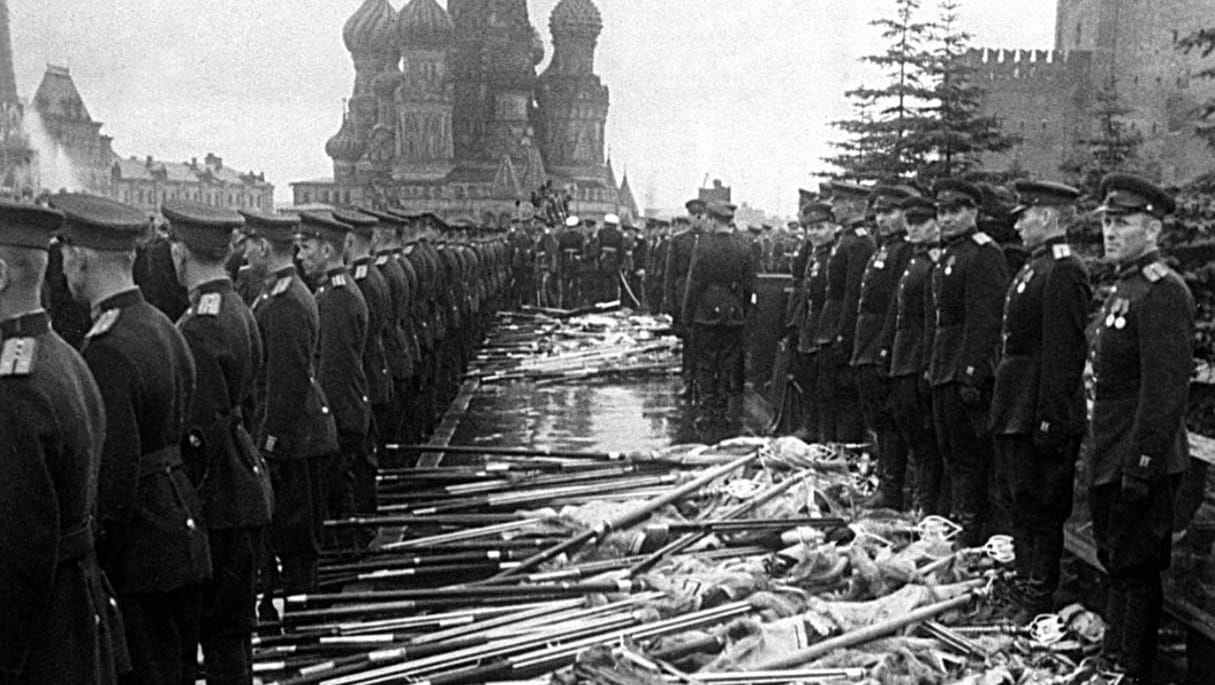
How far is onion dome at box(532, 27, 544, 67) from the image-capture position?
68.7 meters

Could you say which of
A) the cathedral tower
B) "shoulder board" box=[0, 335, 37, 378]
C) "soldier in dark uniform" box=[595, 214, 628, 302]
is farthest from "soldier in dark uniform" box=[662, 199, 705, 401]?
the cathedral tower

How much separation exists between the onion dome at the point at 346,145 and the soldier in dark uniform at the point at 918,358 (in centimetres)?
6382

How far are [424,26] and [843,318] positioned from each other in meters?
56.2

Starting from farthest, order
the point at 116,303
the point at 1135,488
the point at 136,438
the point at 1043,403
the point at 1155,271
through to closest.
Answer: the point at 1043,403 → the point at 1155,271 → the point at 1135,488 → the point at 116,303 → the point at 136,438

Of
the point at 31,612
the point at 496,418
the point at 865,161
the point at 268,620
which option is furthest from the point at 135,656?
the point at 865,161

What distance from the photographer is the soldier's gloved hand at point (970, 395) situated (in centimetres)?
758

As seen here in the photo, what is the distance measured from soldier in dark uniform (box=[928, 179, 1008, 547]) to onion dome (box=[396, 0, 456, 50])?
57870mm

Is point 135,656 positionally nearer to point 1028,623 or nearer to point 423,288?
point 1028,623

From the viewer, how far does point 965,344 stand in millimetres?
7691

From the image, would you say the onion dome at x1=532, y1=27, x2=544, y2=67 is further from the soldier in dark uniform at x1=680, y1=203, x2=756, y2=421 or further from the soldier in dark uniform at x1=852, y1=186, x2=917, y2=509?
the soldier in dark uniform at x1=852, y1=186, x2=917, y2=509

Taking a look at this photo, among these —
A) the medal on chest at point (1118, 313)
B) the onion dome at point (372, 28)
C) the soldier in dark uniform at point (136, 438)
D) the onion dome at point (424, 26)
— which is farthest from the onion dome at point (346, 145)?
the soldier in dark uniform at point (136, 438)

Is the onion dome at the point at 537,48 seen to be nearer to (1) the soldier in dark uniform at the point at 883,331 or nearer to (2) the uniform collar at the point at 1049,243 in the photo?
(1) the soldier in dark uniform at the point at 883,331

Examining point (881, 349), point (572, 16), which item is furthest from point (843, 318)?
point (572, 16)

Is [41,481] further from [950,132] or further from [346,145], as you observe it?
[346,145]
